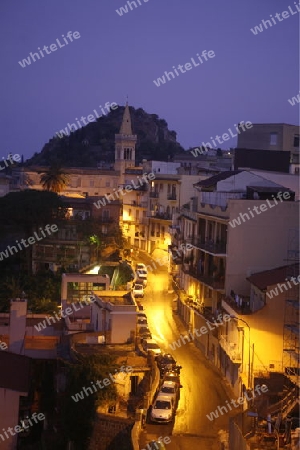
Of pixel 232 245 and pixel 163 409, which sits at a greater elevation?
pixel 232 245

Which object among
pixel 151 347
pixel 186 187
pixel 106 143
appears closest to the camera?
pixel 151 347

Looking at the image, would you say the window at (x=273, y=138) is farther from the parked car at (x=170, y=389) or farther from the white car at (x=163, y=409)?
the white car at (x=163, y=409)

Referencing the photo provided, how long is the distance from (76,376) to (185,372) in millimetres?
4335

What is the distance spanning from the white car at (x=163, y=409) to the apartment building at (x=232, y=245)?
9.57 ft

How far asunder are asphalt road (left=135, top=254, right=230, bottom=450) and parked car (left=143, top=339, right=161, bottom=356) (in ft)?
3.11

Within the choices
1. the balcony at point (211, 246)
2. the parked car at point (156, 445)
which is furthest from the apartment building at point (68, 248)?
the parked car at point (156, 445)

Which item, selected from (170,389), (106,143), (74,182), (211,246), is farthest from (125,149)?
(170,389)

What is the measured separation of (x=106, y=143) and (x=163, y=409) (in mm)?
86489

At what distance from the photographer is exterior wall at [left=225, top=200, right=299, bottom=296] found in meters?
21.8

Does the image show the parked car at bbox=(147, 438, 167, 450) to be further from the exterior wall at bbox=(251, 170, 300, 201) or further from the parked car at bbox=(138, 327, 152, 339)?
the exterior wall at bbox=(251, 170, 300, 201)

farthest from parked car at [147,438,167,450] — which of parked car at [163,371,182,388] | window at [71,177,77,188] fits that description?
window at [71,177,77,188]

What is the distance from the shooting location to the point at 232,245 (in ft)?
72.5

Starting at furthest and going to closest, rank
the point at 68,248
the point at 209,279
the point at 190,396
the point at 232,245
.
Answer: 1. the point at 68,248
2. the point at 209,279
3. the point at 232,245
4. the point at 190,396

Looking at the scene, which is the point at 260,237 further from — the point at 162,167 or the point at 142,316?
the point at 162,167
